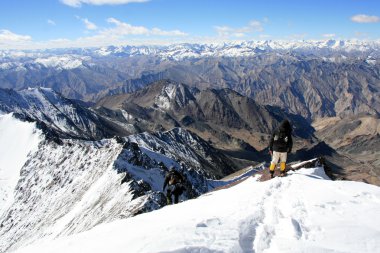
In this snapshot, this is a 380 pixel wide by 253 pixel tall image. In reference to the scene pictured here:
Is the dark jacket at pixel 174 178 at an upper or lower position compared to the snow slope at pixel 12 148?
upper

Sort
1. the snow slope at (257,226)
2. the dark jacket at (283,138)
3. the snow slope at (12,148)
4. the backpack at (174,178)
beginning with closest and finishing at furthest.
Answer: the snow slope at (257,226), the dark jacket at (283,138), the backpack at (174,178), the snow slope at (12,148)

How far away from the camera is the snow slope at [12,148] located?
104 meters

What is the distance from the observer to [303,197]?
1936cm

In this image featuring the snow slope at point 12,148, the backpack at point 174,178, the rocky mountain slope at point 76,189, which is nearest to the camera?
the backpack at point 174,178

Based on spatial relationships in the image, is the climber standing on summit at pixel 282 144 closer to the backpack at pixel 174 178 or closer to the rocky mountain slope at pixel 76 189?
the backpack at pixel 174 178

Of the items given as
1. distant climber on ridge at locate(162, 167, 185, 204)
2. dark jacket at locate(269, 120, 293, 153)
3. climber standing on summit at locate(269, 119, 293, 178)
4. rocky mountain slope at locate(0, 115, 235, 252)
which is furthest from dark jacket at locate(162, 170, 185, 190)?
rocky mountain slope at locate(0, 115, 235, 252)

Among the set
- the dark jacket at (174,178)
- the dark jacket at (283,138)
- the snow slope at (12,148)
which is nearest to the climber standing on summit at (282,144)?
the dark jacket at (283,138)

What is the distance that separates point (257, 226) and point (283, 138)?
10793 mm

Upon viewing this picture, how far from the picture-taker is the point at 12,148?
12556 centimetres

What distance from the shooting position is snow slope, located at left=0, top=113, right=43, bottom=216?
104312mm

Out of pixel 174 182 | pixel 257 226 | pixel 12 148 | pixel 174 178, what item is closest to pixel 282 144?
pixel 174 178

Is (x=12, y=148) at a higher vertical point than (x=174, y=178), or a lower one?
lower

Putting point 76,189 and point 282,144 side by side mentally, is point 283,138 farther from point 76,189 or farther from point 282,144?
point 76,189

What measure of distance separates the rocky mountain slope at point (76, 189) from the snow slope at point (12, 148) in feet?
2.93
